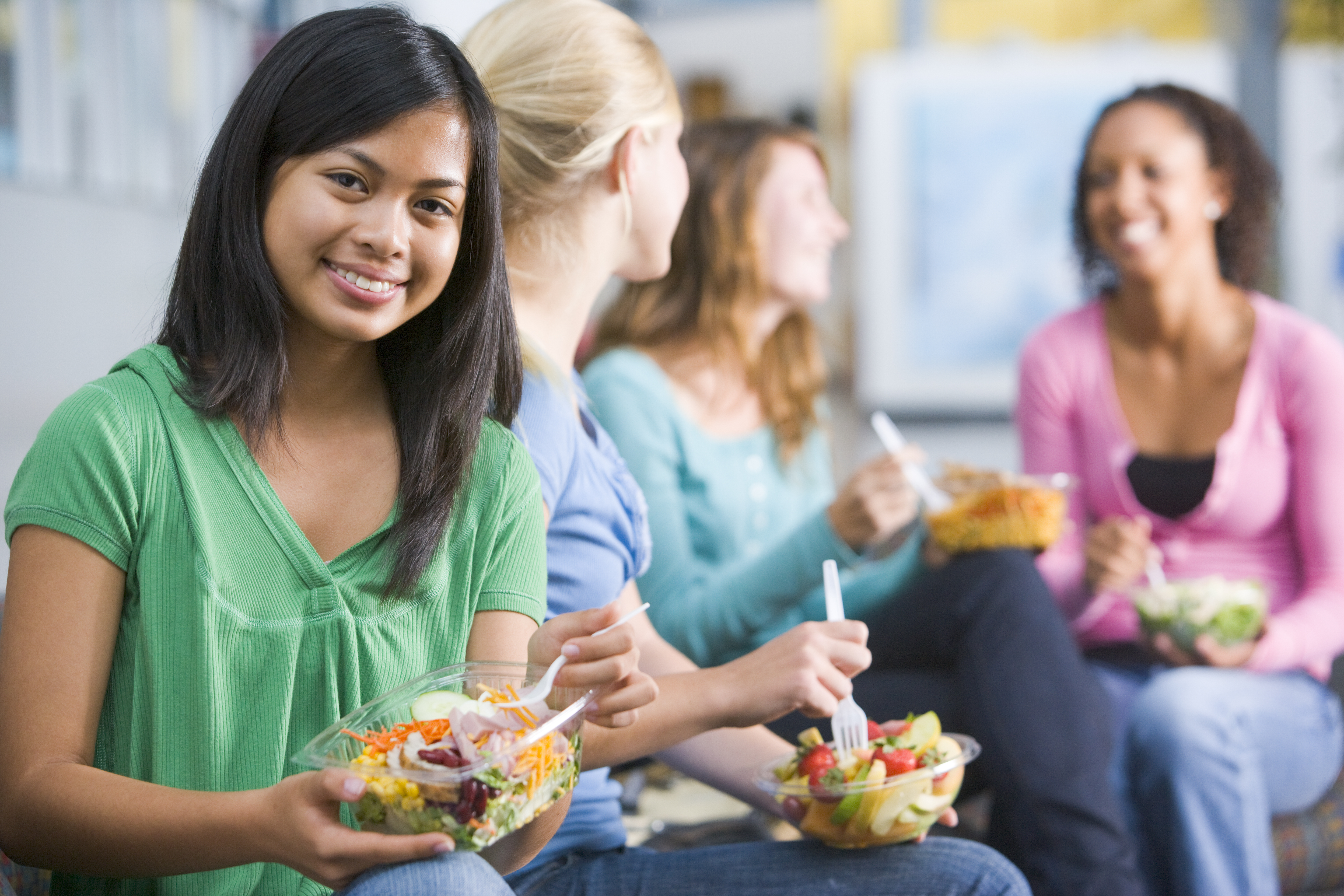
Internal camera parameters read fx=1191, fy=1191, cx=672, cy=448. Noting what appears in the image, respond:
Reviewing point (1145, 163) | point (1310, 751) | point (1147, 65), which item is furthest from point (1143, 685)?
point (1147, 65)

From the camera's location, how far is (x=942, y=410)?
4062 mm

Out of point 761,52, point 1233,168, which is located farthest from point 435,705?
point 761,52

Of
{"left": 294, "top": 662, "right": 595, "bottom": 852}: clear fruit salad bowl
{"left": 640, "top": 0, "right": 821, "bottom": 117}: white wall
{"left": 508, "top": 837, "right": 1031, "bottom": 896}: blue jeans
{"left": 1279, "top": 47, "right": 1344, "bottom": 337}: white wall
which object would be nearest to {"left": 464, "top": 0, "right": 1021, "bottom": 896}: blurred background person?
{"left": 508, "top": 837, "right": 1031, "bottom": 896}: blue jeans

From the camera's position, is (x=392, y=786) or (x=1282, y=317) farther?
(x=1282, y=317)

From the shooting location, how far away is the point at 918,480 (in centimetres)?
167

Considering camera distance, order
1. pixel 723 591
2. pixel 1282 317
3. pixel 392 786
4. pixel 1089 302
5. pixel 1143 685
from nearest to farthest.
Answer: pixel 392 786, pixel 723 591, pixel 1143 685, pixel 1282 317, pixel 1089 302

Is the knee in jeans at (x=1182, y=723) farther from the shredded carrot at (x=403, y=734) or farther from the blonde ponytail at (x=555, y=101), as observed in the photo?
the shredded carrot at (x=403, y=734)

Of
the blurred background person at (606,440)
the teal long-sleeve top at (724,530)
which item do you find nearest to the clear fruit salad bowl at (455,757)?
the blurred background person at (606,440)

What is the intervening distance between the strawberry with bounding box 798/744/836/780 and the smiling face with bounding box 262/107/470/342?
0.51 metres

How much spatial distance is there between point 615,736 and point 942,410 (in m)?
3.21

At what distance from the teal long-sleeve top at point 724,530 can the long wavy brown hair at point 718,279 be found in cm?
9

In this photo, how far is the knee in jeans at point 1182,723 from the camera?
152 centimetres

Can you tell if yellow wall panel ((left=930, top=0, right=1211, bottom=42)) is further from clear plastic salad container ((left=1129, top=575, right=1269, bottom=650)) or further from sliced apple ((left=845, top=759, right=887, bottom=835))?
sliced apple ((left=845, top=759, right=887, bottom=835))

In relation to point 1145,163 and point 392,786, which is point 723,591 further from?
point 1145,163
